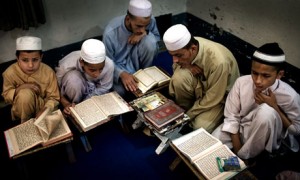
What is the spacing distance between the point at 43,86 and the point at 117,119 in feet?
2.86

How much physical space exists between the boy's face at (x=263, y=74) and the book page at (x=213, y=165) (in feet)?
1.95

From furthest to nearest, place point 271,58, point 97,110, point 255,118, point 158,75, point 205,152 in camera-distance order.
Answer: point 158,75 → point 97,110 → point 255,118 → point 205,152 → point 271,58

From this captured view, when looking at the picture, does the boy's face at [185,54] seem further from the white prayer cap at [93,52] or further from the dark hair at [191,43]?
the white prayer cap at [93,52]

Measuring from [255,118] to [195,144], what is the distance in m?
0.55

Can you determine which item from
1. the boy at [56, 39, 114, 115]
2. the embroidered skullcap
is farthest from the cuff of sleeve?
the boy at [56, 39, 114, 115]

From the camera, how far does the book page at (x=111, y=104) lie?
2.71 m

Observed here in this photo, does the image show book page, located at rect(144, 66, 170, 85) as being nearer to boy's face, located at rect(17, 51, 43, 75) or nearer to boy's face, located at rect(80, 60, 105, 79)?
boy's face, located at rect(80, 60, 105, 79)

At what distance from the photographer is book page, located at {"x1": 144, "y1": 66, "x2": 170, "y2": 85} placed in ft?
10.1

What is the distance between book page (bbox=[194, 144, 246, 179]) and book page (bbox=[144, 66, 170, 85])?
1.02 meters

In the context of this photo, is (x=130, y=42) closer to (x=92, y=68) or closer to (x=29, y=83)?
(x=92, y=68)

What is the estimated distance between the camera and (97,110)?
272cm

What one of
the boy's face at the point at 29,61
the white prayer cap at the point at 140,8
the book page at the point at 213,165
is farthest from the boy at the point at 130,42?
the book page at the point at 213,165

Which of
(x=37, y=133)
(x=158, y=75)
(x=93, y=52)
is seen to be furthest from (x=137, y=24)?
(x=37, y=133)

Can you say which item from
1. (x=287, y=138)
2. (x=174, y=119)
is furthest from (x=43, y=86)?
(x=287, y=138)
